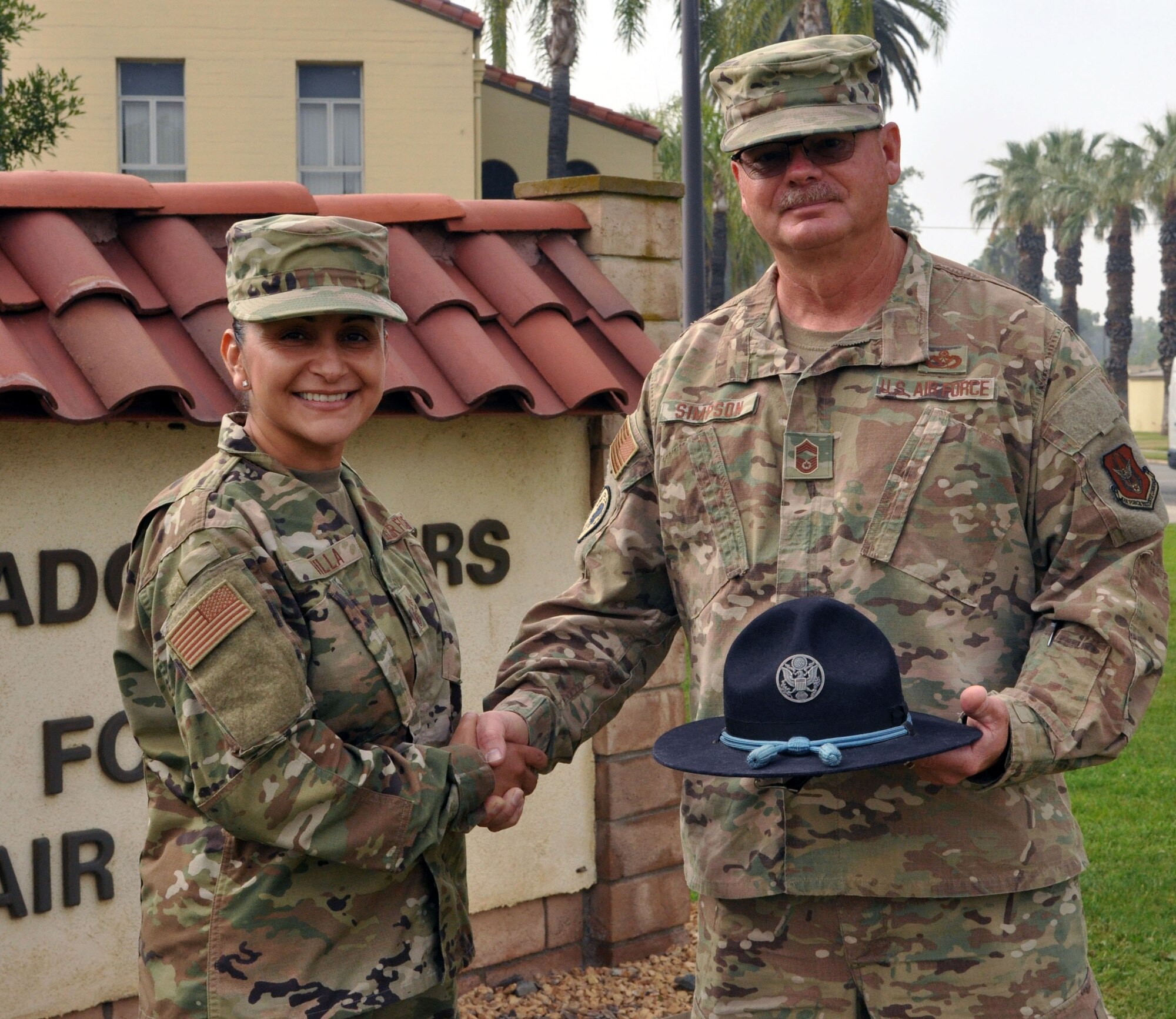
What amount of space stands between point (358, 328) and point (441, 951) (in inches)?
44.3

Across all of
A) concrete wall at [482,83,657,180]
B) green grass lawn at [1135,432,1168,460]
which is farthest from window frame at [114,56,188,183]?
green grass lawn at [1135,432,1168,460]

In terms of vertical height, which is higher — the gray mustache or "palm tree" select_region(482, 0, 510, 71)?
"palm tree" select_region(482, 0, 510, 71)

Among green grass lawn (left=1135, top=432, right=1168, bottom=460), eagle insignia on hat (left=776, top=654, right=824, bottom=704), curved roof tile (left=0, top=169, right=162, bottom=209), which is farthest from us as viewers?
green grass lawn (left=1135, top=432, right=1168, bottom=460)

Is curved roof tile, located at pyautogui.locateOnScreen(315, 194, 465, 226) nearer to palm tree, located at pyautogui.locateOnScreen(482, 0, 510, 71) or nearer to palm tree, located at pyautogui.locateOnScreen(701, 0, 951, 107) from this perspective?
palm tree, located at pyautogui.locateOnScreen(701, 0, 951, 107)

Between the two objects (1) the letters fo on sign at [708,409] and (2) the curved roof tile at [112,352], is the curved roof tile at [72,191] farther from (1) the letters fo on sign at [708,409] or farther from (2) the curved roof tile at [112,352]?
(1) the letters fo on sign at [708,409]

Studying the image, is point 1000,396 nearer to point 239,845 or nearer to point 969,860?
point 969,860

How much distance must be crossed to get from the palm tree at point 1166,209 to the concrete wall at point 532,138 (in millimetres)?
24207

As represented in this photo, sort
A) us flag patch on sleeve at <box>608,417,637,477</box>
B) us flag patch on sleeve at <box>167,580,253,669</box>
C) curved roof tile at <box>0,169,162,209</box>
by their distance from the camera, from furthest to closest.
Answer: curved roof tile at <box>0,169,162,209</box> → us flag patch on sleeve at <box>608,417,637,477</box> → us flag patch on sleeve at <box>167,580,253,669</box>

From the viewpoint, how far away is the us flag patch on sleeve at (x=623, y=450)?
9.82 feet

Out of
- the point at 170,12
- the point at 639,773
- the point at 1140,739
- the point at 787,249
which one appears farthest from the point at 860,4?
the point at 787,249

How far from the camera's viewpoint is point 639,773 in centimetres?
488

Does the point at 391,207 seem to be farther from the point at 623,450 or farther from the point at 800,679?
the point at 800,679

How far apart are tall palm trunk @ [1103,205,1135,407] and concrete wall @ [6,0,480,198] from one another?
30.2 metres

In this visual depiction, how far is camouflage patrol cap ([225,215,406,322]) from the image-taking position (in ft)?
8.19
